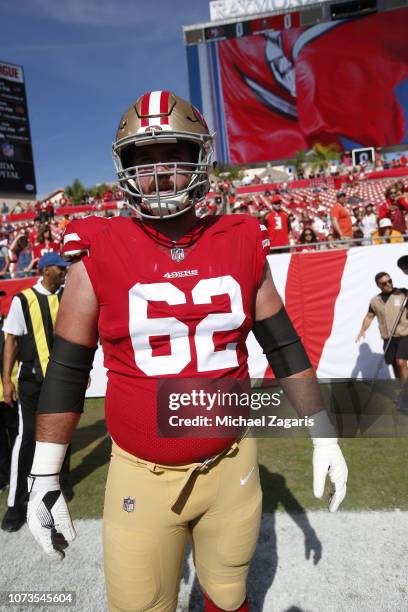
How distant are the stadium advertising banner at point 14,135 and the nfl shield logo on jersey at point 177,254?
101ft

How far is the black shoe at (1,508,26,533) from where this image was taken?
3332 millimetres

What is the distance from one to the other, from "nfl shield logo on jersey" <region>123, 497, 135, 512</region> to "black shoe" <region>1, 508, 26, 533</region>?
7.66 feet

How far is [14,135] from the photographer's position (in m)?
28.8

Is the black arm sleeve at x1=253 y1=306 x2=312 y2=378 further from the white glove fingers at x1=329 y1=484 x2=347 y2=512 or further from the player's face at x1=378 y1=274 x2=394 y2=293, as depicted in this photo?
the player's face at x1=378 y1=274 x2=394 y2=293

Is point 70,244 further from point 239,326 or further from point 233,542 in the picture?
point 233,542

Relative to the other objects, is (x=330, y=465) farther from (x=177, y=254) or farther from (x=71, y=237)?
(x=71, y=237)

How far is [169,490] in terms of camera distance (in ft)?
4.92

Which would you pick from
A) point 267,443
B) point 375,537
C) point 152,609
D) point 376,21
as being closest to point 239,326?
point 152,609

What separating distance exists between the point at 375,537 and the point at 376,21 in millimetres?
54340

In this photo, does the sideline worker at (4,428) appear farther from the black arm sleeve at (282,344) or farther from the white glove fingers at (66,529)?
the black arm sleeve at (282,344)

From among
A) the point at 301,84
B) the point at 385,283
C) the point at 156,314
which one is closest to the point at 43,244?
the point at 385,283

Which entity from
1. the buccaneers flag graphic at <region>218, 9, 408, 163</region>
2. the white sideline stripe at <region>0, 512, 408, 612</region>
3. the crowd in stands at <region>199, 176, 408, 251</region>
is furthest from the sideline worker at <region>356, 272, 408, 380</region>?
the buccaneers flag graphic at <region>218, 9, 408, 163</region>

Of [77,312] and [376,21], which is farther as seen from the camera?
[376,21]

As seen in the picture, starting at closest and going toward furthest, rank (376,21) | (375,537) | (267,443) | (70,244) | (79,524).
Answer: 1. (70,244)
2. (375,537)
3. (79,524)
4. (267,443)
5. (376,21)
